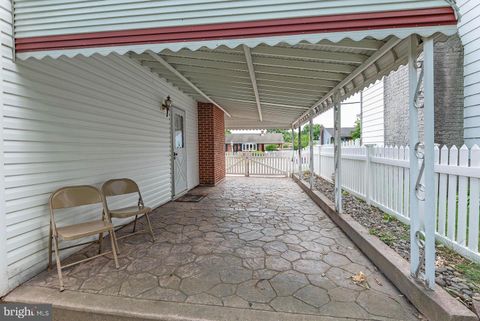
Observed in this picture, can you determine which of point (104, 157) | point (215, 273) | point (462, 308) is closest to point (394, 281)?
point (462, 308)

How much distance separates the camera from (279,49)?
3.20 m

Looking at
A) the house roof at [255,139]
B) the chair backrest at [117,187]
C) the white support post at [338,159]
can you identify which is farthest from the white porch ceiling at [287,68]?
the house roof at [255,139]

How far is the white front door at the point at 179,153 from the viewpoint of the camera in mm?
6398

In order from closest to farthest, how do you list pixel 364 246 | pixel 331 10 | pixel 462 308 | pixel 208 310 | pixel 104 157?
1. pixel 462 308
2. pixel 331 10
3. pixel 208 310
4. pixel 364 246
5. pixel 104 157

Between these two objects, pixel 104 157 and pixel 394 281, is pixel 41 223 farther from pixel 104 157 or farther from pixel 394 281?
pixel 394 281

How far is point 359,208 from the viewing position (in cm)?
472

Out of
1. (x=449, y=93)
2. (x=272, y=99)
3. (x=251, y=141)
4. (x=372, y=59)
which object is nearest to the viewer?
(x=372, y=59)

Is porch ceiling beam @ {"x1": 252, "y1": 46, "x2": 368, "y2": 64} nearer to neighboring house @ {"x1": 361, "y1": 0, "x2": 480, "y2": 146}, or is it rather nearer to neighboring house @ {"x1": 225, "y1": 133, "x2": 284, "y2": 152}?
neighboring house @ {"x1": 361, "y1": 0, "x2": 480, "y2": 146}

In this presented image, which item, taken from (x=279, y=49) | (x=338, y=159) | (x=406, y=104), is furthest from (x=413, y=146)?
(x=406, y=104)

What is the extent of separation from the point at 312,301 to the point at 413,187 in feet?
4.26

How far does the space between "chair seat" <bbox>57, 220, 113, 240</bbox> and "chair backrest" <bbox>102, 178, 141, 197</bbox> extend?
2.42 ft

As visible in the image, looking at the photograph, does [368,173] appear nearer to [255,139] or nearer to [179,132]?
[179,132]

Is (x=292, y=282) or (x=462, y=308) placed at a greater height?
(x=462, y=308)

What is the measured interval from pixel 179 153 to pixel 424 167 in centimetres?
565
